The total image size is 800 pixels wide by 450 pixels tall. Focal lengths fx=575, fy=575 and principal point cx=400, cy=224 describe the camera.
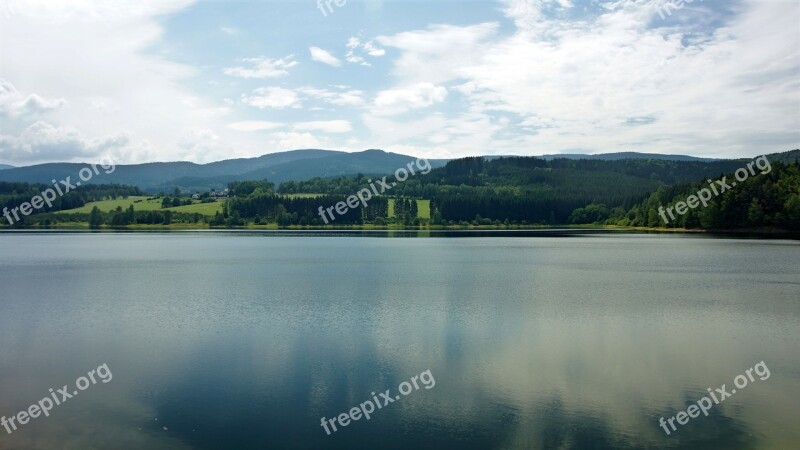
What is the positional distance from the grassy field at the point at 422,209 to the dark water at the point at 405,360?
134598 millimetres

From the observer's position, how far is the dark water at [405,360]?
14.1 metres

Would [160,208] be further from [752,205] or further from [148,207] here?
[752,205]

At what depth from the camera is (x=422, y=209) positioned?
602ft

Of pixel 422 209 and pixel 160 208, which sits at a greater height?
pixel 160 208

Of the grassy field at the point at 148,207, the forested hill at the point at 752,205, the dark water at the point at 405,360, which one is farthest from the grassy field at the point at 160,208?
the dark water at the point at 405,360

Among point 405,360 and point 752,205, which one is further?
point 752,205

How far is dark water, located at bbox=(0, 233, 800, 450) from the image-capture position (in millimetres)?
14125

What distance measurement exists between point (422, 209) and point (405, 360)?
164 m

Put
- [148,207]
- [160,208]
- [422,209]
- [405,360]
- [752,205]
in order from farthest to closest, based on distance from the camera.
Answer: [148,207]
[422,209]
[160,208]
[752,205]
[405,360]

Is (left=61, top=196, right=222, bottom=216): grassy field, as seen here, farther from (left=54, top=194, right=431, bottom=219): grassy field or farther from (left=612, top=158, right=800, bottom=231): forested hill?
(left=612, top=158, right=800, bottom=231): forested hill

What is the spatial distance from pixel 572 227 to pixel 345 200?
71.5 m

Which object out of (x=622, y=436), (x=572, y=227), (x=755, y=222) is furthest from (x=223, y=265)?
(x=572, y=227)

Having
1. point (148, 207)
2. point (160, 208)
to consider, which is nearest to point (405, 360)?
point (160, 208)

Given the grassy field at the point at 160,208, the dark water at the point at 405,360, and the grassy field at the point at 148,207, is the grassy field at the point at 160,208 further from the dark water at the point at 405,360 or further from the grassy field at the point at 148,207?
the dark water at the point at 405,360
